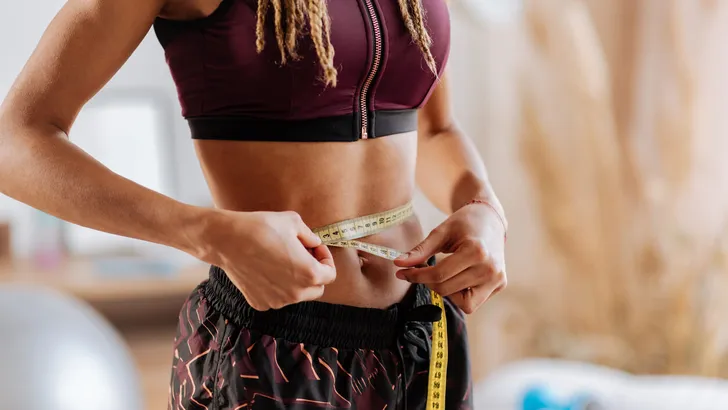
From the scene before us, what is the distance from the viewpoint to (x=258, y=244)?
28.3 inches

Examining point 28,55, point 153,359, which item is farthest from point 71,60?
point 28,55

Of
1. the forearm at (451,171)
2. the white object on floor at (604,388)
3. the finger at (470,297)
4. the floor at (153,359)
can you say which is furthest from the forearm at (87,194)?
the floor at (153,359)

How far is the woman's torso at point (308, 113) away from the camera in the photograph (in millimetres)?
849

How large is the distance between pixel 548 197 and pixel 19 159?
2518mm

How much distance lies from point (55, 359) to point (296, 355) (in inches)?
35.6

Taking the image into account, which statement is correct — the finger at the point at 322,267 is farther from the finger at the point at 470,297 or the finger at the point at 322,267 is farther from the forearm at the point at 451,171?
the forearm at the point at 451,171

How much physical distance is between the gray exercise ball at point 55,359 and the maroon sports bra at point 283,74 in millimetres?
877

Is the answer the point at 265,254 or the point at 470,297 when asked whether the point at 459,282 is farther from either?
the point at 265,254

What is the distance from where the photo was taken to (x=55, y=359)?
160 centimetres

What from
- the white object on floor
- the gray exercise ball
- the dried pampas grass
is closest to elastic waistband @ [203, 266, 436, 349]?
the gray exercise ball

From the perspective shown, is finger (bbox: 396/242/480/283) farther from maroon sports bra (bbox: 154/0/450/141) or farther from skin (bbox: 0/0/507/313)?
maroon sports bra (bbox: 154/0/450/141)

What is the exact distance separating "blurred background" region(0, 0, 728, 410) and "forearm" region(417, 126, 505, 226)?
1.31 metres

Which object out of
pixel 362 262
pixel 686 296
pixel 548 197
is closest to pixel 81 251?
pixel 548 197

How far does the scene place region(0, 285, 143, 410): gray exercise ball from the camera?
5.02 feet
